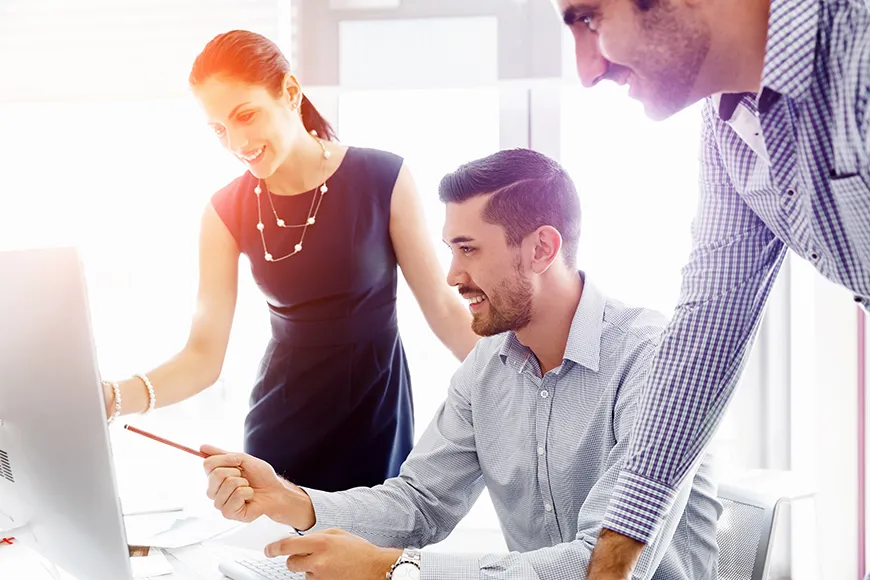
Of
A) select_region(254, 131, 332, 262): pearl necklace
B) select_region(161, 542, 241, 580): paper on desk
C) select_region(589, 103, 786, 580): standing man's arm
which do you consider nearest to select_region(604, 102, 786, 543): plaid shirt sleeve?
select_region(589, 103, 786, 580): standing man's arm

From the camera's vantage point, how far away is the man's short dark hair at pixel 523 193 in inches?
59.2

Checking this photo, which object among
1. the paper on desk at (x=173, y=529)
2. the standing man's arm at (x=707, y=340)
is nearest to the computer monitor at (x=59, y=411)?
the paper on desk at (x=173, y=529)

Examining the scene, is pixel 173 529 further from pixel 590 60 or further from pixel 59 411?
pixel 590 60

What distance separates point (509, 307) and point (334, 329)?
0.52 metres

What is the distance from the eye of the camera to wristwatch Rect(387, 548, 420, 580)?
1111 millimetres

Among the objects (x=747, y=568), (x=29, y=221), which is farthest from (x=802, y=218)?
(x=29, y=221)

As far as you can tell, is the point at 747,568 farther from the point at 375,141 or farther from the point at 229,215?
the point at 375,141

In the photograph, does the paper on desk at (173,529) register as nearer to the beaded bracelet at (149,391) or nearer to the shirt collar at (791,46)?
the beaded bracelet at (149,391)

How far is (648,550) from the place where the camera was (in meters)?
1.12

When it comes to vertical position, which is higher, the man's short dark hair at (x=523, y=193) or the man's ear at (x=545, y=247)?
the man's short dark hair at (x=523, y=193)

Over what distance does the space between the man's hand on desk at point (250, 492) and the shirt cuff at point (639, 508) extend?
52 cm

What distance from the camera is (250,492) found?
1.28 metres

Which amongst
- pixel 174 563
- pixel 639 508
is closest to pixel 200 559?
pixel 174 563

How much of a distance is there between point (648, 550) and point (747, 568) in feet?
1.05
